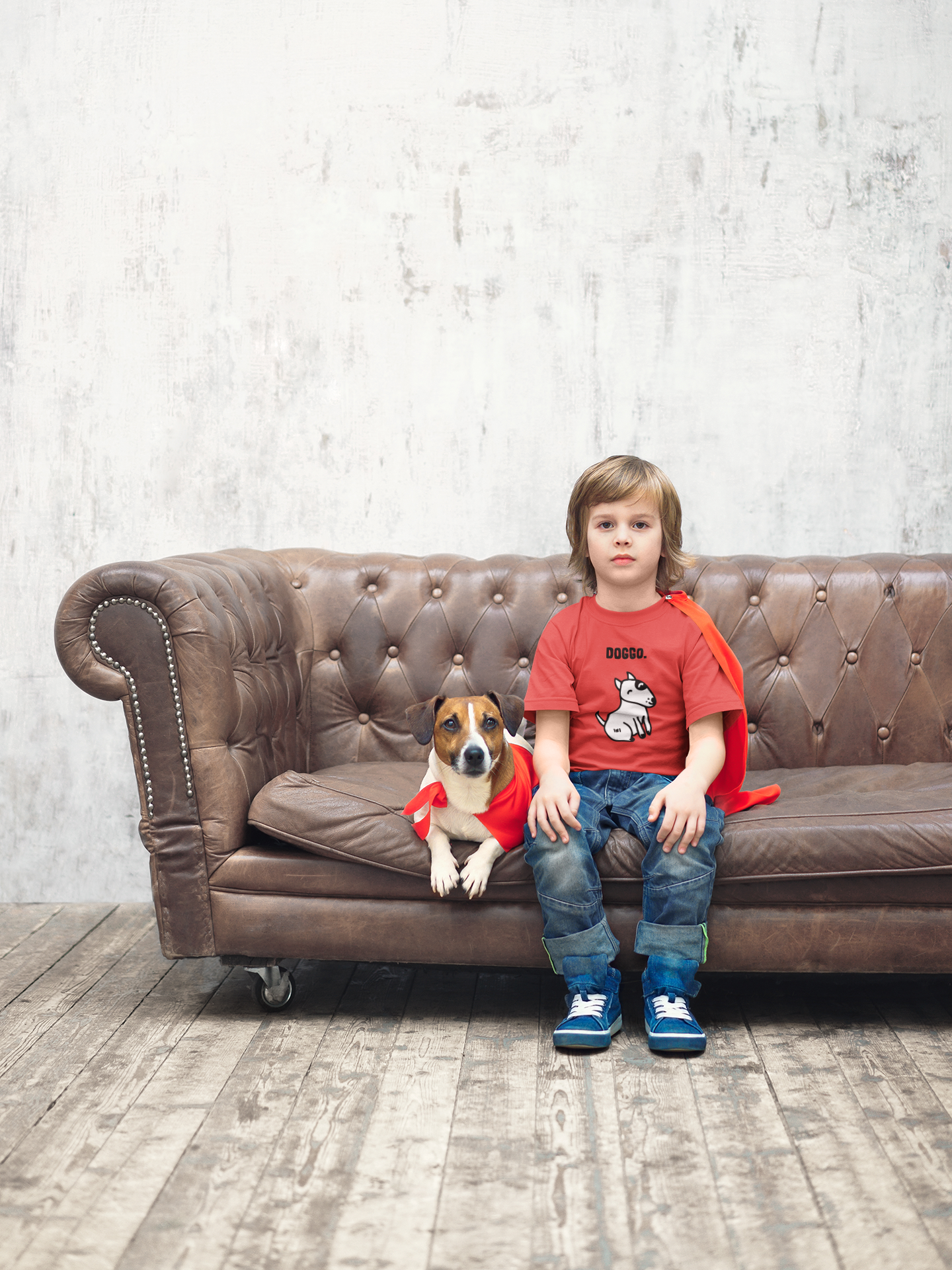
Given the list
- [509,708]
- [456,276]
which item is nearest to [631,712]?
[509,708]

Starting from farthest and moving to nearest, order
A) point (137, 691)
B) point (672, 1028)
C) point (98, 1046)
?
1. point (137, 691)
2. point (98, 1046)
3. point (672, 1028)

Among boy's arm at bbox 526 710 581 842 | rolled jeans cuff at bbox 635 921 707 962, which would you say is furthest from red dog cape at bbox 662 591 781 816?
rolled jeans cuff at bbox 635 921 707 962

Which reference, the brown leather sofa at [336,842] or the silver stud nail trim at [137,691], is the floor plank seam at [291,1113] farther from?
the silver stud nail trim at [137,691]

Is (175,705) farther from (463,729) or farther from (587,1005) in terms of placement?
(587,1005)

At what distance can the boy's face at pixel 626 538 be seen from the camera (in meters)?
2.40

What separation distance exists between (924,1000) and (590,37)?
10.0 feet

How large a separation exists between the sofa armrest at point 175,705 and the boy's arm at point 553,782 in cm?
70

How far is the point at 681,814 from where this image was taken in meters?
2.17

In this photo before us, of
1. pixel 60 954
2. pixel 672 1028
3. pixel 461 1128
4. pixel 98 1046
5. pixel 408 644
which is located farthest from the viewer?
pixel 408 644

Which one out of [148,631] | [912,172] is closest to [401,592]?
[148,631]

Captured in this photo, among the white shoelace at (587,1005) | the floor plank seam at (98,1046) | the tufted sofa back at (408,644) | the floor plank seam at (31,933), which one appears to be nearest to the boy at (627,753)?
the white shoelace at (587,1005)

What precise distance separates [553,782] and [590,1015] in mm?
491

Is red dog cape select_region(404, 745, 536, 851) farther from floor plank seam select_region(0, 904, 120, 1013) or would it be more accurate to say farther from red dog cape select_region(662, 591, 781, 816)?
floor plank seam select_region(0, 904, 120, 1013)

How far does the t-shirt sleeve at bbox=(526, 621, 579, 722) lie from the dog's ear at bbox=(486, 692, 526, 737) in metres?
0.03
